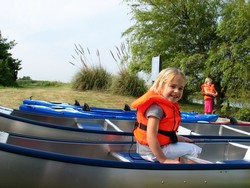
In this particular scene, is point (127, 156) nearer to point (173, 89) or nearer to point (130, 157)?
point (130, 157)

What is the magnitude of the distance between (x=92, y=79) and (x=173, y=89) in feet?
44.9

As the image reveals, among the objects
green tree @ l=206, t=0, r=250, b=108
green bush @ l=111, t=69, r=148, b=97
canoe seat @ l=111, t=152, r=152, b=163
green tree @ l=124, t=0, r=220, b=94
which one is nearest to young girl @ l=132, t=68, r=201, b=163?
canoe seat @ l=111, t=152, r=152, b=163

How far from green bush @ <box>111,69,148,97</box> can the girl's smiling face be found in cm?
1255

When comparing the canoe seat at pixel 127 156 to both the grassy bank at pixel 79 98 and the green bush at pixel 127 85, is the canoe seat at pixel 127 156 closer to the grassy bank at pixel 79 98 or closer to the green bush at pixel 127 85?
the grassy bank at pixel 79 98

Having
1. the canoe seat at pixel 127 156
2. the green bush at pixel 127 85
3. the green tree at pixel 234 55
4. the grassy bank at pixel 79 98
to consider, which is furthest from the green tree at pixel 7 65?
the canoe seat at pixel 127 156

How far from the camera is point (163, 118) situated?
3.57m

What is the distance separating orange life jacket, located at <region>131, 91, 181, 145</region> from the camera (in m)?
3.52

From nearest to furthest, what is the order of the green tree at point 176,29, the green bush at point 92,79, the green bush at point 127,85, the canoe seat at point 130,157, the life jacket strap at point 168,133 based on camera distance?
the life jacket strap at point 168,133
the canoe seat at point 130,157
the green tree at point 176,29
the green bush at point 127,85
the green bush at point 92,79

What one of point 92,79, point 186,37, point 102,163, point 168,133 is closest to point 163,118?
point 168,133

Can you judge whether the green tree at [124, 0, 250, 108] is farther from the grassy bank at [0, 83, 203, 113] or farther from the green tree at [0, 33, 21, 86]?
the green tree at [0, 33, 21, 86]

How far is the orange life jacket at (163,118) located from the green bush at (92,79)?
1321 cm

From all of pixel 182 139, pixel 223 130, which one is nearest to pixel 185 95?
pixel 223 130

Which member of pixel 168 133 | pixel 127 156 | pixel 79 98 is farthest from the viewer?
pixel 79 98

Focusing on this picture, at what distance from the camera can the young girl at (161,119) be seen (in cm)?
347
